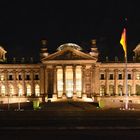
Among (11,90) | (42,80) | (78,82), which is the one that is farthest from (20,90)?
(78,82)

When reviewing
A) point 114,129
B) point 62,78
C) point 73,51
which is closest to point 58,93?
point 62,78

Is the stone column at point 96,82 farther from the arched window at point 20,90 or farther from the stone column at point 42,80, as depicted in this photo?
the arched window at point 20,90

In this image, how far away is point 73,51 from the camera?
90.9 metres

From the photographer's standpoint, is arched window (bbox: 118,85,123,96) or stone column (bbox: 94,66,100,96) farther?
arched window (bbox: 118,85,123,96)

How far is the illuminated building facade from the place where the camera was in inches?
3578

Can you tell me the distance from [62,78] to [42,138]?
58843 millimetres

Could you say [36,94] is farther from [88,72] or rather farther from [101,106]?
[101,106]

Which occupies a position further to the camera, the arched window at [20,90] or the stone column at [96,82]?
the arched window at [20,90]

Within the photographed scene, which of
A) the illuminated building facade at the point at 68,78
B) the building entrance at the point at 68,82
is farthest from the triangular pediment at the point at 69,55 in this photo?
the building entrance at the point at 68,82

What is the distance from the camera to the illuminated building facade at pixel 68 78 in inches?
3578

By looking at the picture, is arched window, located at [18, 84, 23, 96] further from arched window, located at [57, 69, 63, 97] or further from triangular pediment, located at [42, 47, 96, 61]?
triangular pediment, located at [42, 47, 96, 61]

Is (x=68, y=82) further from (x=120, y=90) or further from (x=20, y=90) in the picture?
(x=120, y=90)

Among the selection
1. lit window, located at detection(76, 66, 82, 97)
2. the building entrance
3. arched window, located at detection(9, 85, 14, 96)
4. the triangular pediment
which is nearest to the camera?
the triangular pediment

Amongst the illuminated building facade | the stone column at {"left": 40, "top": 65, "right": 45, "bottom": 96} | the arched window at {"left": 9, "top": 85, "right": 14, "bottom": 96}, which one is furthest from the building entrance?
the arched window at {"left": 9, "top": 85, "right": 14, "bottom": 96}
